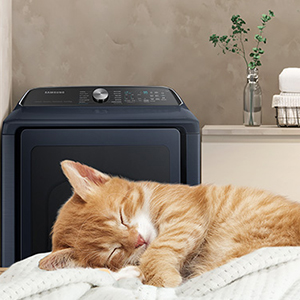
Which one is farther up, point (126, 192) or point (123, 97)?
point (123, 97)

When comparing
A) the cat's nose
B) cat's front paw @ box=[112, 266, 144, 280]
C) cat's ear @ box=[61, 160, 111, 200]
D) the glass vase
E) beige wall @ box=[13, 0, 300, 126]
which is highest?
beige wall @ box=[13, 0, 300, 126]

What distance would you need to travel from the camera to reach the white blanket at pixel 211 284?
27.5 inches

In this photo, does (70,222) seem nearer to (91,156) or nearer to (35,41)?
(91,156)

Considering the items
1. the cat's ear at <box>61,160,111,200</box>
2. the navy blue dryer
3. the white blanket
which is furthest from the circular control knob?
the white blanket

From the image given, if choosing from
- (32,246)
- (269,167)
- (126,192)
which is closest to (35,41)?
(32,246)

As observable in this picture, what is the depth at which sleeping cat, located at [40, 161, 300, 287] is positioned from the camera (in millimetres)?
863

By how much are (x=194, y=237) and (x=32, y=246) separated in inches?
34.5

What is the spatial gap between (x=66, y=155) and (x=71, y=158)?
0.02 m

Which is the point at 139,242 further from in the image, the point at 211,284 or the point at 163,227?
the point at 211,284

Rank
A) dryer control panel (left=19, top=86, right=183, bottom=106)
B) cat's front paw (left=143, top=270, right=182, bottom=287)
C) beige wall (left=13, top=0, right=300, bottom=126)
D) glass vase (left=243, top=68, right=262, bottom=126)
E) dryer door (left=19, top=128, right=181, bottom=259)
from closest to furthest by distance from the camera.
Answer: cat's front paw (left=143, top=270, right=182, bottom=287) → dryer door (left=19, top=128, right=181, bottom=259) → dryer control panel (left=19, top=86, right=183, bottom=106) → glass vase (left=243, top=68, right=262, bottom=126) → beige wall (left=13, top=0, right=300, bottom=126)

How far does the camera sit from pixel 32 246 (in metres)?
1.60

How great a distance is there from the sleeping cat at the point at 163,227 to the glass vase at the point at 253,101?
3.45 feet

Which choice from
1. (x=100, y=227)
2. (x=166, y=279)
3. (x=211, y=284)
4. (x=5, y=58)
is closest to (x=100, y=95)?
(x=5, y=58)

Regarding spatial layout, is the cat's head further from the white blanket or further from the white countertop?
the white countertop
